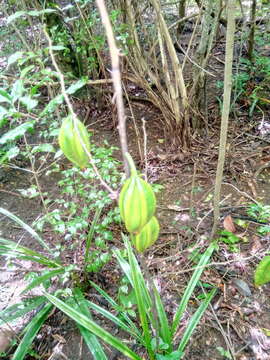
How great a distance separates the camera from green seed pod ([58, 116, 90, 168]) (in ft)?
2.04

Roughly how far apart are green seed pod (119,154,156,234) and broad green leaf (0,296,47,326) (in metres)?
1.10

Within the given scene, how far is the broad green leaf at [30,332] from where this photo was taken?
1273 millimetres

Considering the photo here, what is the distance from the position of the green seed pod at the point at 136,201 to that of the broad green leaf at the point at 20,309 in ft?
3.59

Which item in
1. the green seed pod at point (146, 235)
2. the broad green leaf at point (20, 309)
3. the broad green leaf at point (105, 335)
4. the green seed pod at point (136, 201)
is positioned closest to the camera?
the green seed pod at point (136, 201)

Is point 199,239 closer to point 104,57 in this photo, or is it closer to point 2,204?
point 2,204

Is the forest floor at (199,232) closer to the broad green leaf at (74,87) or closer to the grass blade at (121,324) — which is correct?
the grass blade at (121,324)

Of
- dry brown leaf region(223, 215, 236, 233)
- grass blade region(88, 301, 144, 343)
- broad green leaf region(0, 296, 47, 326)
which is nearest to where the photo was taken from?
grass blade region(88, 301, 144, 343)

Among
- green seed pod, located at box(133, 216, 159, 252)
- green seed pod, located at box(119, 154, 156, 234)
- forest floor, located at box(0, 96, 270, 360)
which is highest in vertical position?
green seed pod, located at box(119, 154, 156, 234)

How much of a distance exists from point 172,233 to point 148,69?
4.37ft

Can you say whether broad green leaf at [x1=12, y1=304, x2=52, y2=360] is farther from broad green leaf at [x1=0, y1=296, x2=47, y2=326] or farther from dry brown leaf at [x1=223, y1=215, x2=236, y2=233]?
dry brown leaf at [x1=223, y1=215, x2=236, y2=233]

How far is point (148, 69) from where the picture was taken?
8.00 ft

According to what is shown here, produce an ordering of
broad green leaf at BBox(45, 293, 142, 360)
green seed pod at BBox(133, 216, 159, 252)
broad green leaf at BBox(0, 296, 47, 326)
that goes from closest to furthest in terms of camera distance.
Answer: green seed pod at BBox(133, 216, 159, 252) < broad green leaf at BBox(45, 293, 142, 360) < broad green leaf at BBox(0, 296, 47, 326)

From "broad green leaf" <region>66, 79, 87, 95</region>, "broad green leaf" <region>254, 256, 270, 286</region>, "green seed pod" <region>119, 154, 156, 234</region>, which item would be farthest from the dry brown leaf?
"green seed pod" <region>119, 154, 156, 234</region>

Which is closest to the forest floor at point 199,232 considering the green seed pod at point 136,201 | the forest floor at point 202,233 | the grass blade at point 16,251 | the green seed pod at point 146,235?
the forest floor at point 202,233
